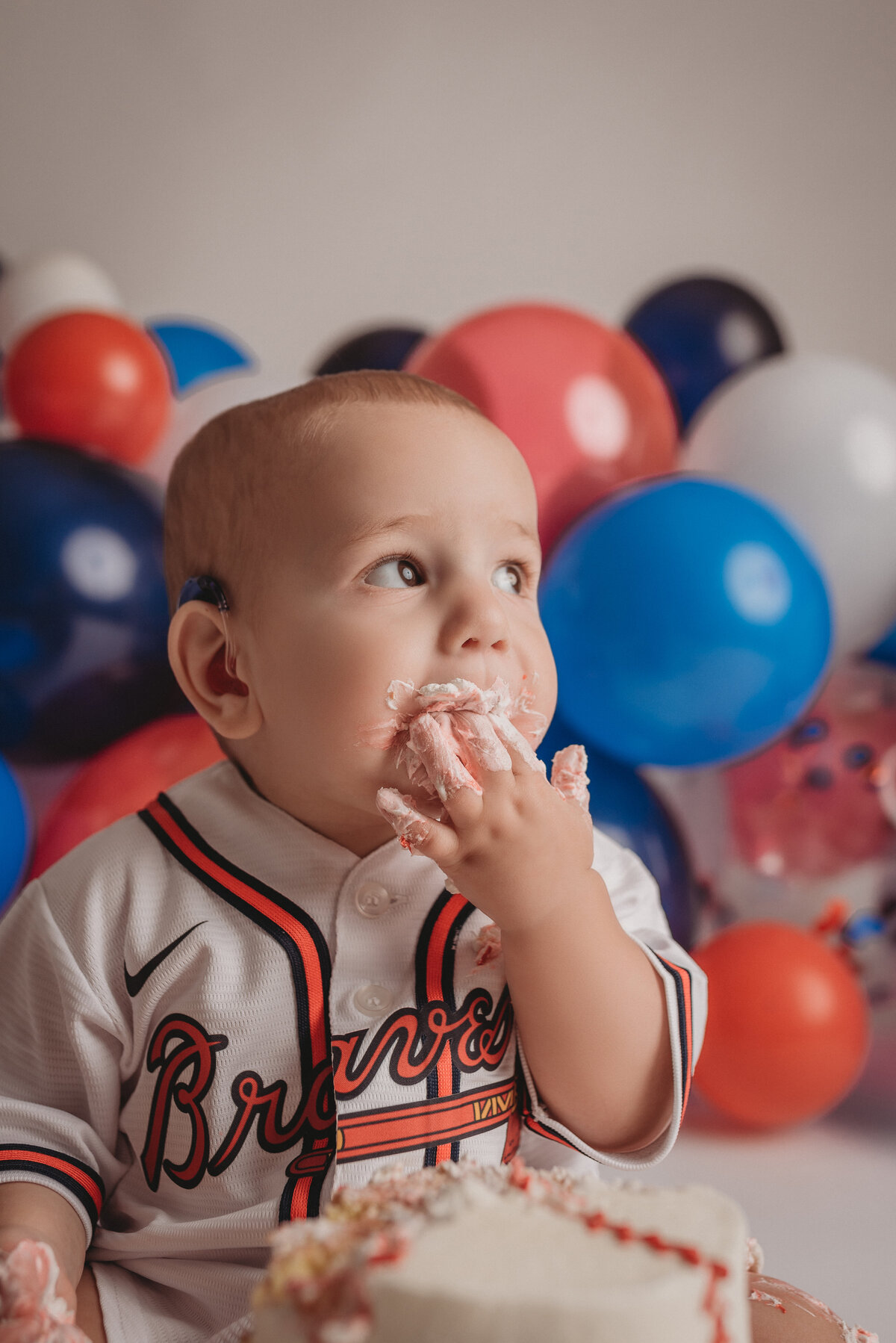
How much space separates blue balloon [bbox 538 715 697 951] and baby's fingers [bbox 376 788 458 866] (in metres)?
0.72

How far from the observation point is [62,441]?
159cm

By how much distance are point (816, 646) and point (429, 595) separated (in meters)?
0.74

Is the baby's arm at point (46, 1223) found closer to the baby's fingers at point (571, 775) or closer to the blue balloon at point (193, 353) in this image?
the baby's fingers at point (571, 775)

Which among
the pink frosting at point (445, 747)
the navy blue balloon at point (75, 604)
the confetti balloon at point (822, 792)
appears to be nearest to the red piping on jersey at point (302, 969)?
the pink frosting at point (445, 747)

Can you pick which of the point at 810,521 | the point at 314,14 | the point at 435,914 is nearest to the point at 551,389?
the point at 810,521

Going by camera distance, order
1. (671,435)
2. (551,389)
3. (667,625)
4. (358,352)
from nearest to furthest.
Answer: (667,625)
(551,389)
(671,435)
(358,352)

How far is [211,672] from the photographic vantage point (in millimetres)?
802

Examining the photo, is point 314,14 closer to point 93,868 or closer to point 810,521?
point 810,521

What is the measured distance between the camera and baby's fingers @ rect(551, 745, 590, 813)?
2.27 ft

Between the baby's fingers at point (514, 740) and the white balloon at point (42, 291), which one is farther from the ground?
the white balloon at point (42, 291)

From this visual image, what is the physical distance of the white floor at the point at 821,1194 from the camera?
1.08 m

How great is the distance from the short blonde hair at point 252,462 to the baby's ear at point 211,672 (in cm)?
3

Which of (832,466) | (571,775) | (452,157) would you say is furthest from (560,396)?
(452,157)

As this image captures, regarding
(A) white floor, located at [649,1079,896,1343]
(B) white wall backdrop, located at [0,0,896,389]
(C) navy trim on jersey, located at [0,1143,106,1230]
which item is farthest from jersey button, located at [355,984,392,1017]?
(B) white wall backdrop, located at [0,0,896,389]
